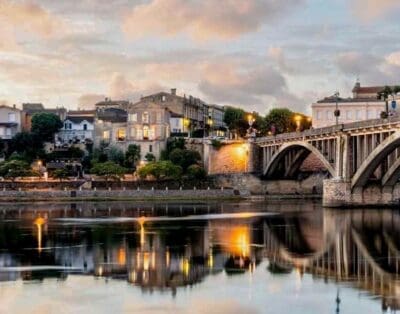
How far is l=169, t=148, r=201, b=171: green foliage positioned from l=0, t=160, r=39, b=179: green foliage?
667 inches

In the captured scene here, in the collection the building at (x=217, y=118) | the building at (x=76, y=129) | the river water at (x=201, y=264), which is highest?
the building at (x=217, y=118)

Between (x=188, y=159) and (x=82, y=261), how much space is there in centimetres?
6752

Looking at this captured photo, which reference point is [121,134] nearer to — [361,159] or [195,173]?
[195,173]

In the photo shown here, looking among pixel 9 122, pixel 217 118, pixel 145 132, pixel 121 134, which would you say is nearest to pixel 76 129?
pixel 9 122

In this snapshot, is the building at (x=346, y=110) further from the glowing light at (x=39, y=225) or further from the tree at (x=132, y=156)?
the glowing light at (x=39, y=225)

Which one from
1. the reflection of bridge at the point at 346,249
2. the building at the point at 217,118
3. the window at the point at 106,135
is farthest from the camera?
the building at the point at 217,118

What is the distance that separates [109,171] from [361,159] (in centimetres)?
3549

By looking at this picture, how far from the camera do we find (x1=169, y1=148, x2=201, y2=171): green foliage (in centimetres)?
10550

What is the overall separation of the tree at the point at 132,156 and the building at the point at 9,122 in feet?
67.1

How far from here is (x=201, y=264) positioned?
38.0 metres

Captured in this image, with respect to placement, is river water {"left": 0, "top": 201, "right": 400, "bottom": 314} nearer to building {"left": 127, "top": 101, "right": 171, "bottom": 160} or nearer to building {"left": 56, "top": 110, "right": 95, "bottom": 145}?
building {"left": 127, "top": 101, "right": 171, "bottom": 160}

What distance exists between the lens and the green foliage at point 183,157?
10550 centimetres

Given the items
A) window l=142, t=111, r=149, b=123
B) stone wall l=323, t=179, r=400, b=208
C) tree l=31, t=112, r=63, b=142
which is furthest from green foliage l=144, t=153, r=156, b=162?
stone wall l=323, t=179, r=400, b=208

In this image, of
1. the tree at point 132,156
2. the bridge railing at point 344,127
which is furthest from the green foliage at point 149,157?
the bridge railing at point 344,127
